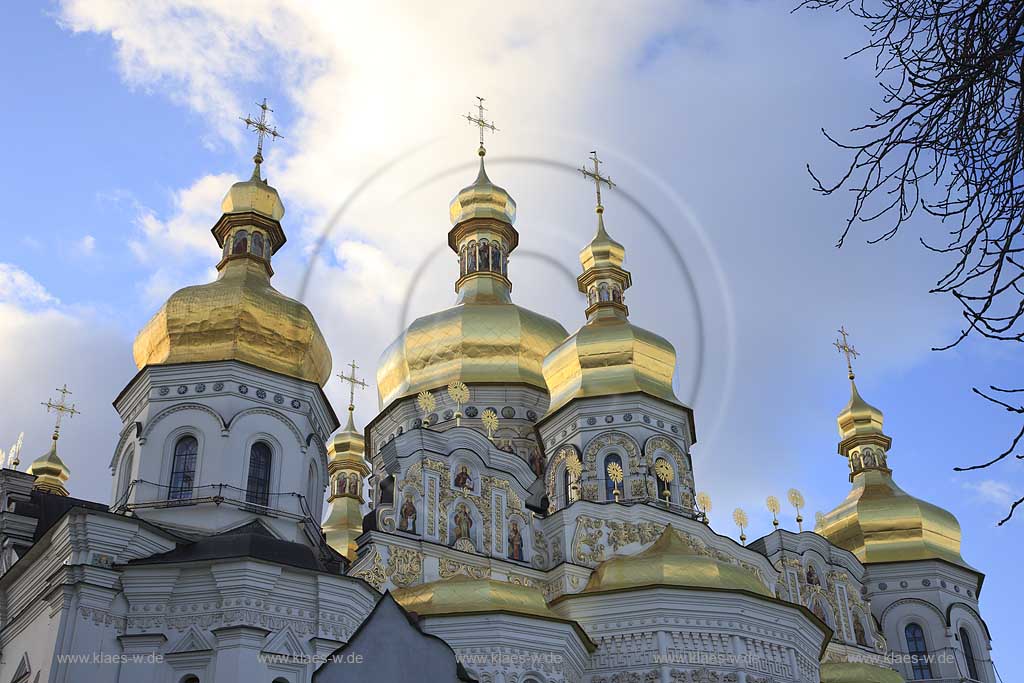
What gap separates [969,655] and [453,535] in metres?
16.1

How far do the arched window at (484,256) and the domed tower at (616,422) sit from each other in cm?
682

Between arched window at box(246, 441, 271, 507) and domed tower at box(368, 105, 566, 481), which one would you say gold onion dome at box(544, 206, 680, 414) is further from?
arched window at box(246, 441, 271, 507)

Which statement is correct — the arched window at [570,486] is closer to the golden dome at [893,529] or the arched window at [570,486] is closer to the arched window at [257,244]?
the arched window at [257,244]

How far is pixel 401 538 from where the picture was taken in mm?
19844

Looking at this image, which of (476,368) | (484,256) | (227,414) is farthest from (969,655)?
(227,414)

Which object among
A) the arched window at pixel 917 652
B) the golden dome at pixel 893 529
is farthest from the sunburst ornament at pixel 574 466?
the arched window at pixel 917 652

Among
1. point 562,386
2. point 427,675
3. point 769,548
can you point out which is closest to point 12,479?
point 562,386

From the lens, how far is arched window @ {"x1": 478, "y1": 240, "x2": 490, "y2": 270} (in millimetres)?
33094

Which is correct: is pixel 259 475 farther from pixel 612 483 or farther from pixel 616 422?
pixel 616 422

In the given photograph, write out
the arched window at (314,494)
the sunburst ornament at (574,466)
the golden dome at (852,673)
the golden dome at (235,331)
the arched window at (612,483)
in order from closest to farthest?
the golden dome at (235,331) → the arched window at (314,494) → the golden dome at (852,673) → the arched window at (612,483) → the sunburst ornament at (574,466)

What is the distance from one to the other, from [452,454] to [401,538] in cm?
224

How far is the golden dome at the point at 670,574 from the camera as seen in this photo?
63.8 ft

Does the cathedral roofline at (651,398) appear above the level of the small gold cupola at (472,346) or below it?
below

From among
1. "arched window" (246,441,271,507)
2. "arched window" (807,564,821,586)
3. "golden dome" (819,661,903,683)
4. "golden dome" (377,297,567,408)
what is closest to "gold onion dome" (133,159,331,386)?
"arched window" (246,441,271,507)
